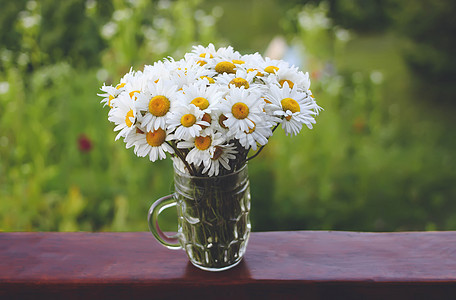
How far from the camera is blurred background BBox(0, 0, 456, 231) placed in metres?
1.77

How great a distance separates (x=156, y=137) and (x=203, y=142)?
68 millimetres

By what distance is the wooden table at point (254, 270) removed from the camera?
2.73ft

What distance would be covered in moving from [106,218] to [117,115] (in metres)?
1.23

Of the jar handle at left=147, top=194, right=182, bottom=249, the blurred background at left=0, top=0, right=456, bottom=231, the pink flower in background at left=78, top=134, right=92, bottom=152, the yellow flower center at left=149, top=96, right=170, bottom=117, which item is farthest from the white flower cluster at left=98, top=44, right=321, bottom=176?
the pink flower in background at left=78, top=134, right=92, bottom=152

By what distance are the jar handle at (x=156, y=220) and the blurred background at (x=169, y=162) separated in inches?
32.6

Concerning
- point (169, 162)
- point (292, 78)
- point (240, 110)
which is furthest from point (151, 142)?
point (169, 162)

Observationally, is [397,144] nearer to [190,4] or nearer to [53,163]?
[190,4]

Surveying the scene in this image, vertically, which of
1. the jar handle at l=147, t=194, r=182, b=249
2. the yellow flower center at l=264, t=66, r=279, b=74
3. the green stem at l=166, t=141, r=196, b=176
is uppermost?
the yellow flower center at l=264, t=66, r=279, b=74

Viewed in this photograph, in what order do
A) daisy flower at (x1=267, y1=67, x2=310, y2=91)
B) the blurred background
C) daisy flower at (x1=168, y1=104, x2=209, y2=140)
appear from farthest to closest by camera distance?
1. the blurred background
2. daisy flower at (x1=267, y1=67, x2=310, y2=91)
3. daisy flower at (x1=168, y1=104, x2=209, y2=140)

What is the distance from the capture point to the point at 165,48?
216 centimetres

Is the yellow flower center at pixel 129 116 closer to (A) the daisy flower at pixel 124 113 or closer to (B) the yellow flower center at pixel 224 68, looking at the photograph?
(A) the daisy flower at pixel 124 113

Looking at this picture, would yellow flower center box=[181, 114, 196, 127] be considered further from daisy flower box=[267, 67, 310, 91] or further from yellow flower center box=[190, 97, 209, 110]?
daisy flower box=[267, 67, 310, 91]

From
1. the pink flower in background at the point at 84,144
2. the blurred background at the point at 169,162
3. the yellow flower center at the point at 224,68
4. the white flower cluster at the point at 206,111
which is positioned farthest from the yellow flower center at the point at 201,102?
the pink flower in background at the point at 84,144

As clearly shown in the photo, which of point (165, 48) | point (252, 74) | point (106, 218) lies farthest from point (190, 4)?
point (252, 74)
